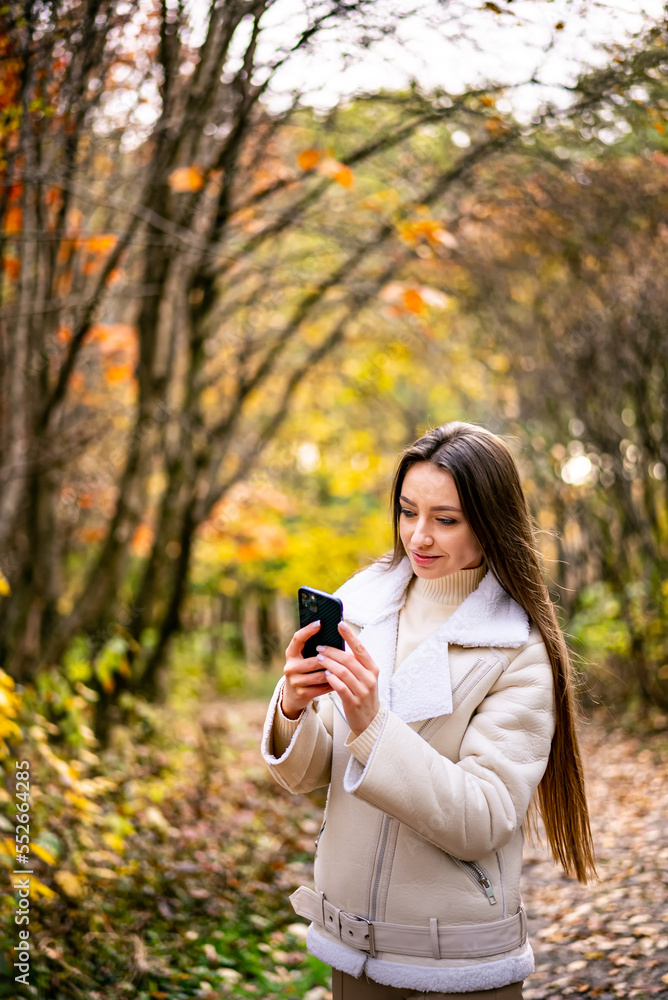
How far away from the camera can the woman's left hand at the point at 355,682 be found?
173 cm

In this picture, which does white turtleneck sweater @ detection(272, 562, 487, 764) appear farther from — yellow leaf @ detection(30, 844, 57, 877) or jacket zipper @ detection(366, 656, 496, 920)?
yellow leaf @ detection(30, 844, 57, 877)

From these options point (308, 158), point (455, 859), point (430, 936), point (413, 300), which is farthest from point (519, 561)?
point (413, 300)

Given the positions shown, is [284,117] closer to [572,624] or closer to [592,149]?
[592,149]

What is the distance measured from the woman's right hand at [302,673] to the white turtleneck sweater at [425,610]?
Result: 0.11 metres

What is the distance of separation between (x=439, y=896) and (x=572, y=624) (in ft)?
24.2

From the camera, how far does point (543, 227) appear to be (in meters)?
7.72

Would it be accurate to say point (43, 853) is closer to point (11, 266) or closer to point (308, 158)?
point (308, 158)

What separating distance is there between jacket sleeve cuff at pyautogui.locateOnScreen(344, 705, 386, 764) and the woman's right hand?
0.55ft

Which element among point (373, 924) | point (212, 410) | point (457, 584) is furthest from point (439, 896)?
point (212, 410)

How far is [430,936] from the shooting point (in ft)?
5.90

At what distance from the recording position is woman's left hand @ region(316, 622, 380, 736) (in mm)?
1729

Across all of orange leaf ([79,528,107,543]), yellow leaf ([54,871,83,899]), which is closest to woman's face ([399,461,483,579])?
yellow leaf ([54,871,83,899])

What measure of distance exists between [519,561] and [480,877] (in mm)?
744

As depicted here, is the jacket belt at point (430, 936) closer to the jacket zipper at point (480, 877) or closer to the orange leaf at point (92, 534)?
the jacket zipper at point (480, 877)
